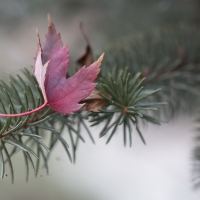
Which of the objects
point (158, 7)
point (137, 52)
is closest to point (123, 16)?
point (158, 7)

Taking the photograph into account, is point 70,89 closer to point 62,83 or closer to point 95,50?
point 62,83

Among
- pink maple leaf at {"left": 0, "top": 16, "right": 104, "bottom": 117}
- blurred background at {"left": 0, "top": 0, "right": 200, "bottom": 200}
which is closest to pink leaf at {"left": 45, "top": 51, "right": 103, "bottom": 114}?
pink maple leaf at {"left": 0, "top": 16, "right": 104, "bottom": 117}

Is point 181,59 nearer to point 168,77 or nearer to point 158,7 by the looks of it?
point 168,77

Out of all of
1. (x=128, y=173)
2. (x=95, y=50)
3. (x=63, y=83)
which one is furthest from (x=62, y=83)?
(x=128, y=173)

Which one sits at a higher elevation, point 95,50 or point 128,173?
point 95,50

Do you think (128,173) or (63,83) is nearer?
(63,83)

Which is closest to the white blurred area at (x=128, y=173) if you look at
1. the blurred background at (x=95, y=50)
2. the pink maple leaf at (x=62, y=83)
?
the blurred background at (x=95, y=50)

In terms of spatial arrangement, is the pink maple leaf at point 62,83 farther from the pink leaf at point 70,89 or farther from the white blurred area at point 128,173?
the white blurred area at point 128,173
